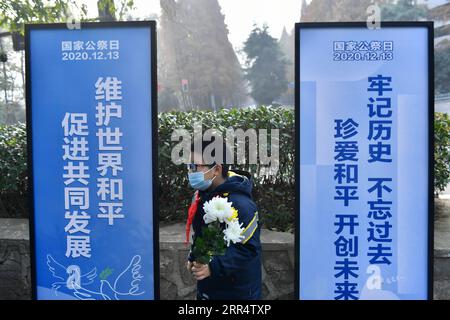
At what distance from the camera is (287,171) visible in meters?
3.66

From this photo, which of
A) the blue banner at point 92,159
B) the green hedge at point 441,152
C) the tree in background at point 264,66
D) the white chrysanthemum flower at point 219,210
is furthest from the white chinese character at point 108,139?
the tree in background at point 264,66

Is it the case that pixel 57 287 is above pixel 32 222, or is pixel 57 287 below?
below

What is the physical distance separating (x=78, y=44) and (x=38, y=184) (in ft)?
3.02

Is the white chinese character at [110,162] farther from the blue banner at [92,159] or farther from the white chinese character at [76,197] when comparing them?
the white chinese character at [76,197]

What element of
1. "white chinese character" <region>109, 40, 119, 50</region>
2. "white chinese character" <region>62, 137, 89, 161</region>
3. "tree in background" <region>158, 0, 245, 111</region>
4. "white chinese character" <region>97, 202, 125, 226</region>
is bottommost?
"white chinese character" <region>97, 202, 125, 226</region>

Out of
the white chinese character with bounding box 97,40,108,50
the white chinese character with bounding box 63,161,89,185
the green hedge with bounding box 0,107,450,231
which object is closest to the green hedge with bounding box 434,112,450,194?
the green hedge with bounding box 0,107,450,231

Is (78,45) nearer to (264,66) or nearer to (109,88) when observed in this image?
(109,88)

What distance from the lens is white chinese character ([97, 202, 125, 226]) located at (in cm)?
271

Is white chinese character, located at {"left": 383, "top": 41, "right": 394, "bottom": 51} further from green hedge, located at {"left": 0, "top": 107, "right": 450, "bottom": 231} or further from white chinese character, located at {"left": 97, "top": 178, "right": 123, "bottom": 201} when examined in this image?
white chinese character, located at {"left": 97, "top": 178, "right": 123, "bottom": 201}

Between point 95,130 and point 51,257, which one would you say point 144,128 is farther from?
point 51,257

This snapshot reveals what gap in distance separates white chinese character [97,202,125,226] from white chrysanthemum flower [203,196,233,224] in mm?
746

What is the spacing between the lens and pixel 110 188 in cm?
270
